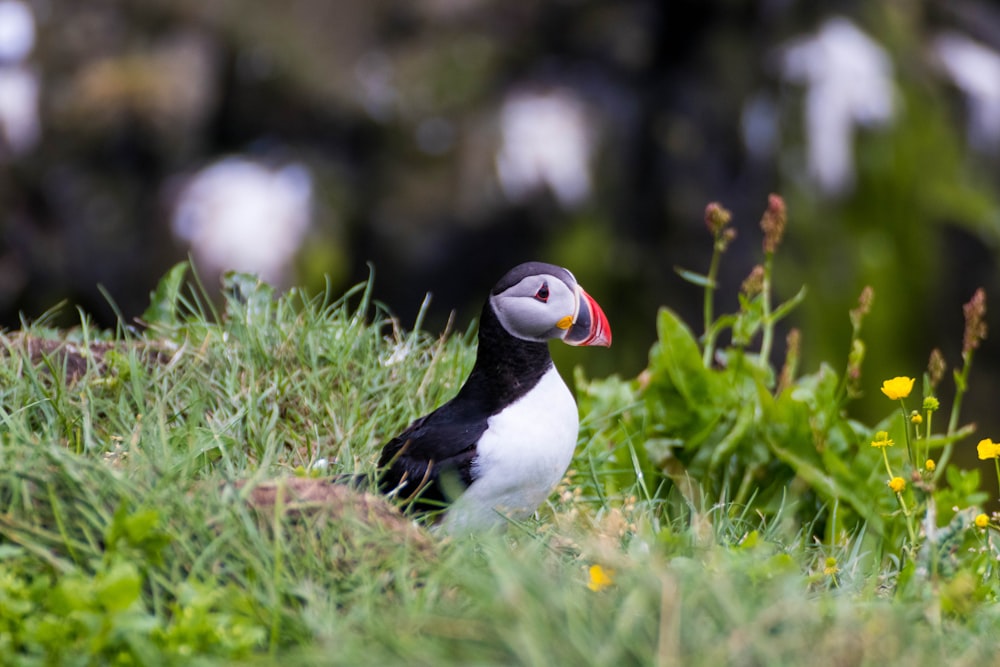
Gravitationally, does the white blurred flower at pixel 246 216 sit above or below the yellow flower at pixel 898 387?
below

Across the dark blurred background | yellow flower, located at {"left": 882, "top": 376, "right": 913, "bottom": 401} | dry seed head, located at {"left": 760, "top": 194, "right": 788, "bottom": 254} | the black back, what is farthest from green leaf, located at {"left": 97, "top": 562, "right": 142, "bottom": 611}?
the dark blurred background

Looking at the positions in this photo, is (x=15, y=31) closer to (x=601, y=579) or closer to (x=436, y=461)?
(x=436, y=461)

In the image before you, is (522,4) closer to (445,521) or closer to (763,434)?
(763,434)

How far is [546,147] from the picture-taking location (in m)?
7.68

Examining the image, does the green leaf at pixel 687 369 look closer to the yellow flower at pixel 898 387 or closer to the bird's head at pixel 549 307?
the bird's head at pixel 549 307

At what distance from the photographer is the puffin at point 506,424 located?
106 inches

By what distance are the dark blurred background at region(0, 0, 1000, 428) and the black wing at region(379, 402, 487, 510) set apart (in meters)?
4.38

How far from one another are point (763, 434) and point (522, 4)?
5637mm

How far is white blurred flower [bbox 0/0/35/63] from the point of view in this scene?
822 centimetres

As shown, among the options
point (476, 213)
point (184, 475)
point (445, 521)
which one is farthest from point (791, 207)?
point (184, 475)

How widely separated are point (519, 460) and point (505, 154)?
17.1 feet

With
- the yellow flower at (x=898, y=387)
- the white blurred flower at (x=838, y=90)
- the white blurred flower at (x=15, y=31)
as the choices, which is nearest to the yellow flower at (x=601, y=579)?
the yellow flower at (x=898, y=387)

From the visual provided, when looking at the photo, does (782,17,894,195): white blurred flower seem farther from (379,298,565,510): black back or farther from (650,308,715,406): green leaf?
(379,298,565,510): black back

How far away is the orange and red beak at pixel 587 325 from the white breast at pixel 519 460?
6.5 inches
